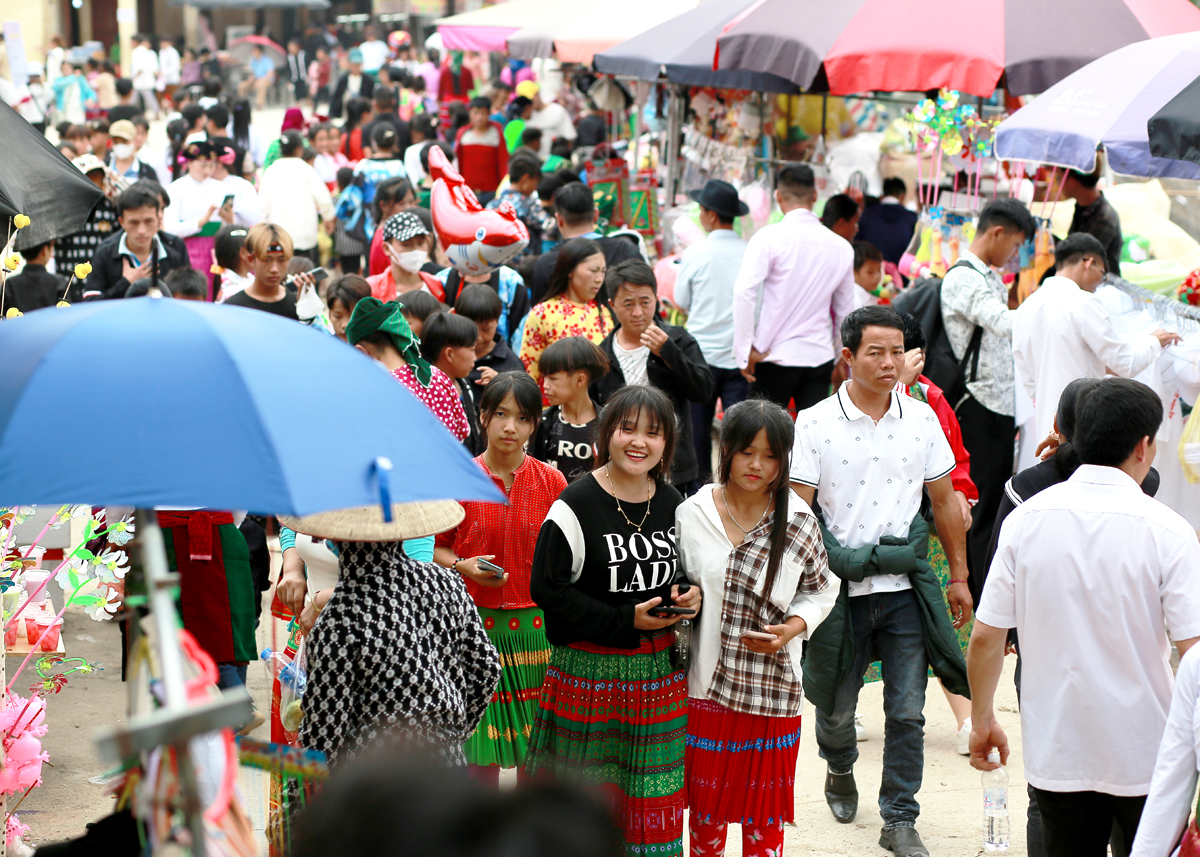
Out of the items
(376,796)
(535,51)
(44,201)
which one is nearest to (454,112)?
(535,51)

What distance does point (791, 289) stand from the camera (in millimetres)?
6953

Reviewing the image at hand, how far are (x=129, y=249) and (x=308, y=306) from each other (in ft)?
4.96

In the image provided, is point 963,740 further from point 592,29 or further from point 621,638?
point 592,29

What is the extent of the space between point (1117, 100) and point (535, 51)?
23.4ft

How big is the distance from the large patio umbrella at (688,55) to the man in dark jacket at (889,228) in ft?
3.49

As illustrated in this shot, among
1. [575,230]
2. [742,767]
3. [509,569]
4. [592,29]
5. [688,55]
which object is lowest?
[742,767]

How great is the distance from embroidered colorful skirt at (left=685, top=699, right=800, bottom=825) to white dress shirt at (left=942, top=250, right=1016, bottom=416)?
322 cm

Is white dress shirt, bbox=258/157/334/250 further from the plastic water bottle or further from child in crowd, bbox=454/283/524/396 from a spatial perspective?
the plastic water bottle

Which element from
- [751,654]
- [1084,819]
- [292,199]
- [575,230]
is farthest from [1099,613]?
[292,199]

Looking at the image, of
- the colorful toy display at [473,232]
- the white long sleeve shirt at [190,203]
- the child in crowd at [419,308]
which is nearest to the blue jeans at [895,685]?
the child in crowd at [419,308]

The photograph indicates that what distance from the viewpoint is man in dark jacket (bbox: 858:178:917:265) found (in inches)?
Result: 356

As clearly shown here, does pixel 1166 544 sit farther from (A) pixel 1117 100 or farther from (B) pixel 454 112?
(B) pixel 454 112

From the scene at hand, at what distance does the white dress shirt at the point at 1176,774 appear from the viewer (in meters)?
2.59

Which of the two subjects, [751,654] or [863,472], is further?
[863,472]
